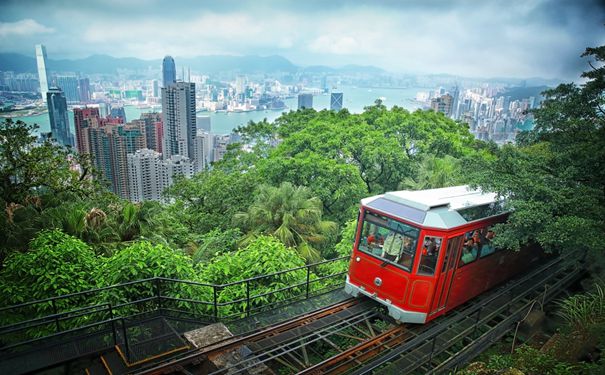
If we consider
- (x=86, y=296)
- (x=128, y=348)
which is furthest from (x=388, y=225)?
(x=86, y=296)

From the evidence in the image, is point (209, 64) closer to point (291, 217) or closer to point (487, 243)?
point (291, 217)

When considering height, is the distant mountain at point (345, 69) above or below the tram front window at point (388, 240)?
above

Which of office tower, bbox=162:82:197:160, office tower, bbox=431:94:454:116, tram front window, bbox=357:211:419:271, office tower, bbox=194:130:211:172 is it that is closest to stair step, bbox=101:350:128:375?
tram front window, bbox=357:211:419:271

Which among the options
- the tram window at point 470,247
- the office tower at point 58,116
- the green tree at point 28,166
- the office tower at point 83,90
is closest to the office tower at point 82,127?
the office tower at point 58,116

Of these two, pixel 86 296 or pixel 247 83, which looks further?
pixel 247 83

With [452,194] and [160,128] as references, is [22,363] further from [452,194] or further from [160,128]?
[160,128]

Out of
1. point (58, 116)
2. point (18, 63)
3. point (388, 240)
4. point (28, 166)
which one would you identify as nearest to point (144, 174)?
point (58, 116)

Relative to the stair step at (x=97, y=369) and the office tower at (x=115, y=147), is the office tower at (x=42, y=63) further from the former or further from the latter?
the stair step at (x=97, y=369)

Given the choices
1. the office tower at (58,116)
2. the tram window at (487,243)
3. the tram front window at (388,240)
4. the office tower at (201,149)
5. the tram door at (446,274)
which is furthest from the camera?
the office tower at (201,149)
